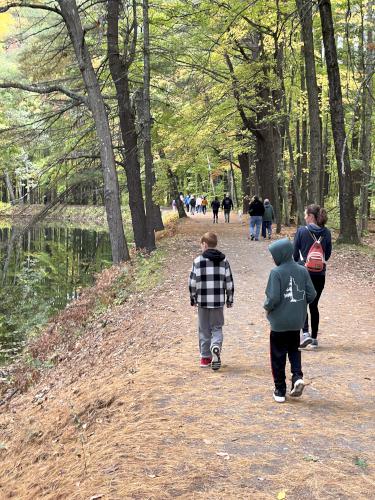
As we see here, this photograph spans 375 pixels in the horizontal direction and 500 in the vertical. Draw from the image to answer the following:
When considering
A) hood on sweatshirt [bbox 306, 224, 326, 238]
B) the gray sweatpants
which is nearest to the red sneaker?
the gray sweatpants

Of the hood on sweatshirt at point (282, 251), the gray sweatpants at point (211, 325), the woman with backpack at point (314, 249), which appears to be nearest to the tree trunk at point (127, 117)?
the woman with backpack at point (314, 249)

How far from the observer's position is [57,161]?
630 inches

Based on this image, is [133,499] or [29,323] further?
[29,323]

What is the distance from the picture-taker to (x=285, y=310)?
511cm

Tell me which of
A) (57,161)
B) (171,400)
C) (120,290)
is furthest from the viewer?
(57,161)

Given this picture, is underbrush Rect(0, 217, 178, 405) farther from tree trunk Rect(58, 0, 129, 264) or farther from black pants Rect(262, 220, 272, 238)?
black pants Rect(262, 220, 272, 238)

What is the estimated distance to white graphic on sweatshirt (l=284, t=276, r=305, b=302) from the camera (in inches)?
203

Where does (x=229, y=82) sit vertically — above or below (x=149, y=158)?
above

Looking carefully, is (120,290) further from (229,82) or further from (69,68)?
(229,82)

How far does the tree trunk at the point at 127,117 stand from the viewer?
15.8 metres

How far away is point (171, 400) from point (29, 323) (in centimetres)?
1019

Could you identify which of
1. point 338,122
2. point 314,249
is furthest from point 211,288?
point 338,122

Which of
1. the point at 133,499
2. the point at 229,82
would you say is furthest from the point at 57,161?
the point at 133,499

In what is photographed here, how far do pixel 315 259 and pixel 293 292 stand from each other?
77.2 inches
